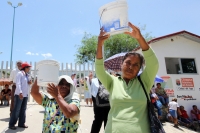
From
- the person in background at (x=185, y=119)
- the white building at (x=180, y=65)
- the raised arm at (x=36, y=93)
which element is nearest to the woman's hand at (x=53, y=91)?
the raised arm at (x=36, y=93)

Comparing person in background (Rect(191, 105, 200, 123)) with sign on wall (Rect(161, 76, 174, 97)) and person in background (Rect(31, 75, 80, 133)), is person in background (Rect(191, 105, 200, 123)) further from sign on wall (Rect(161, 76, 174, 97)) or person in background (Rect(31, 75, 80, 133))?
person in background (Rect(31, 75, 80, 133))

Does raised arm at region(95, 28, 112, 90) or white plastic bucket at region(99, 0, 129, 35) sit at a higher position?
white plastic bucket at region(99, 0, 129, 35)

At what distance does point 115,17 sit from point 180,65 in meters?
9.83

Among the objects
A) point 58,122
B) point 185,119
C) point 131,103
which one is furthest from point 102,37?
point 185,119

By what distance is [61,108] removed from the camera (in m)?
1.76

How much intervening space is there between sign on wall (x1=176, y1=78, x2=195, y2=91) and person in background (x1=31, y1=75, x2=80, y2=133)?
30.9ft

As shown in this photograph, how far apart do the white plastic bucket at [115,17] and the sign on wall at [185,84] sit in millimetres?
9307

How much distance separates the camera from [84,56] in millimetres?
25469

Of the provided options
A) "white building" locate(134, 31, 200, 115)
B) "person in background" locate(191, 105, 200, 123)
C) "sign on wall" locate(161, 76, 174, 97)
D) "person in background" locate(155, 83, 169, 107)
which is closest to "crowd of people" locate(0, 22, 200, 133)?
"person in background" locate(155, 83, 169, 107)

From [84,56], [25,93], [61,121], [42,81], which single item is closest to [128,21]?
[42,81]

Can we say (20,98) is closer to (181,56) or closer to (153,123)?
(153,123)

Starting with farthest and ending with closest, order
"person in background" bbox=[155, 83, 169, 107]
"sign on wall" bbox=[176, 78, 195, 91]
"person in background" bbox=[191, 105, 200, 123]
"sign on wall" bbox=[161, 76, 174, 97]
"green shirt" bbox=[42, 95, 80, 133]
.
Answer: "sign on wall" bbox=[176, 78, 195, 91] → "sign on wall" bbox=[161, 76, 174, 97] → "person in background" bbox=[191, 105, 200, 123] → "person in background" bbox=[155, 83, 169, 107] → "green shirt" bbox=[42, 95, 80, 133]

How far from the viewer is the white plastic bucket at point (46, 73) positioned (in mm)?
2086

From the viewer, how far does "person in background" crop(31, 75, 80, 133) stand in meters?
1.79
